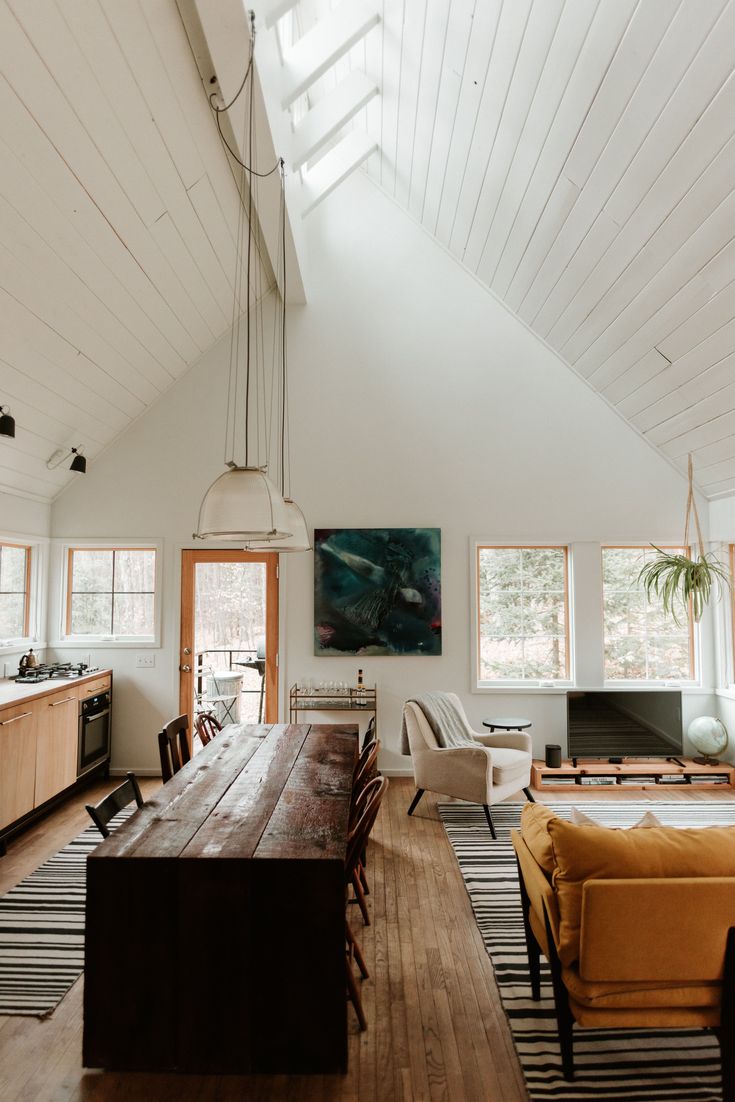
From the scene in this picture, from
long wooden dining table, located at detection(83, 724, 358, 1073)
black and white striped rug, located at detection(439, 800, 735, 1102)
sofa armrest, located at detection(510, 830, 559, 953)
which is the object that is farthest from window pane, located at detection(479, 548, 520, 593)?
long wooden dining table, located at detection(83, 724, 358, 1073)

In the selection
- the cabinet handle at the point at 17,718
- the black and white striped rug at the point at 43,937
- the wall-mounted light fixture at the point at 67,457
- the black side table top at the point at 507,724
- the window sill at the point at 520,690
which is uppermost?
the wall-mounted light fixture at the point at 67,457

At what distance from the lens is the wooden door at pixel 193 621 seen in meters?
6.15

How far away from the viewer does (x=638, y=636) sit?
20.5ft

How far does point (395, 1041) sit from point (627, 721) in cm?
401

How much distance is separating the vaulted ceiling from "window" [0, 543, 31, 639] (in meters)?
0.61

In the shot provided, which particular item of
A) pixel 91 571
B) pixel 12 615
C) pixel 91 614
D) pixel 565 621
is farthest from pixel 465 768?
pixel 12 615

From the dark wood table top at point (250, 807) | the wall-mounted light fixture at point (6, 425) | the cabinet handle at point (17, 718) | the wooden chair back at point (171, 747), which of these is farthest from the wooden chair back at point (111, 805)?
the wall-mounted light fixture at point (6, 425)

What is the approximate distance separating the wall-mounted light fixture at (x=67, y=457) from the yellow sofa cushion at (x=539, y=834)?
418 centimetres

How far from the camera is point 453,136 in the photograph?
4.69 meters

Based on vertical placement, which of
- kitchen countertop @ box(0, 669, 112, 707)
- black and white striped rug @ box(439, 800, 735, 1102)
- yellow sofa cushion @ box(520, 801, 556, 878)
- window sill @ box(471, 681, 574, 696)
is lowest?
black and white striped rug @ box(439, 800, 735, 1102)

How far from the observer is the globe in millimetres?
5852

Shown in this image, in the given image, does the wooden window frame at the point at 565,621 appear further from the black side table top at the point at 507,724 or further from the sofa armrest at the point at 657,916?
the sofa armrest at the point at 657,916

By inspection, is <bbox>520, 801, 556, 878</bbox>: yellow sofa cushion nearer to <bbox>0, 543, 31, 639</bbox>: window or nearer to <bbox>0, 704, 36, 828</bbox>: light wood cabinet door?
<bbox>0, 704, 36, 828</bbox>: light wood cabinet door

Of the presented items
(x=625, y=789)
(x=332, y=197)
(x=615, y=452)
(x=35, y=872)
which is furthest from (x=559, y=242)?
(x=35, y=872)
